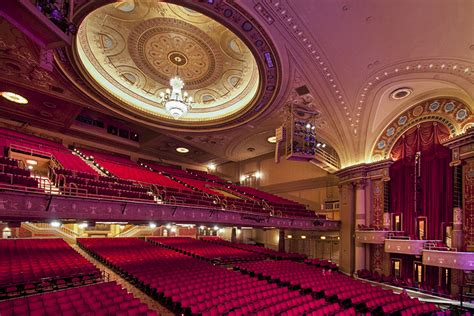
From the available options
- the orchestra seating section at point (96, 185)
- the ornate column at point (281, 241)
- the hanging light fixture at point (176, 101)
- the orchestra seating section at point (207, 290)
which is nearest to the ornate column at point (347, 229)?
the ornate column at point (281, 241)

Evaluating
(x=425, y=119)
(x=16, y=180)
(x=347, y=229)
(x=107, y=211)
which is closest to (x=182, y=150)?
(x=347, y=229)

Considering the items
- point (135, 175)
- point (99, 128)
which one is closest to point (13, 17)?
point (135, 175)

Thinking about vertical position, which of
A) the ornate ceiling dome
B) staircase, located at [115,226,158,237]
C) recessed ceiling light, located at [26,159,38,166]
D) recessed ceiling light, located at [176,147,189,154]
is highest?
the ornate ceiling dome

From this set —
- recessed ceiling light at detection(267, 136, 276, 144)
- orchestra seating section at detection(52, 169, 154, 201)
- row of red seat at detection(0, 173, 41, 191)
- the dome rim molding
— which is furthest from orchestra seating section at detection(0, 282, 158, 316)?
recessed ceiling light at detection(267, 136, 276, 144)

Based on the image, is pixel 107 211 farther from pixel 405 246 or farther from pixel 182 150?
pixel 182 150

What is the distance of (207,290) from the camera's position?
7.70 m

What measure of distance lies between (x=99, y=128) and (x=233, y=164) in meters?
11.5

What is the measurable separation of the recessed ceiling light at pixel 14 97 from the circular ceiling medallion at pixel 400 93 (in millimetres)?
16168

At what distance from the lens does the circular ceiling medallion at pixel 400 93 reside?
40.5ft

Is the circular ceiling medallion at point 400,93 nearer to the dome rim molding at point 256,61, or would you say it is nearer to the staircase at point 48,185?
the dome rim molding at point 256,61

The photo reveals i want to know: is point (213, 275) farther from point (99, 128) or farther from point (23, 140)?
point (99, 128)

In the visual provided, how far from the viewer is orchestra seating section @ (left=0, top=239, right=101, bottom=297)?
7.33 meters

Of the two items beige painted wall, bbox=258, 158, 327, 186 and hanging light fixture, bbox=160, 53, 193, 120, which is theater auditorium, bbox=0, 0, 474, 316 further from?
beige painted wall, bbox=258, 158, 327, 186

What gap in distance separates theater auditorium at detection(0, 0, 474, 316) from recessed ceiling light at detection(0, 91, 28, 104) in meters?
0.10
